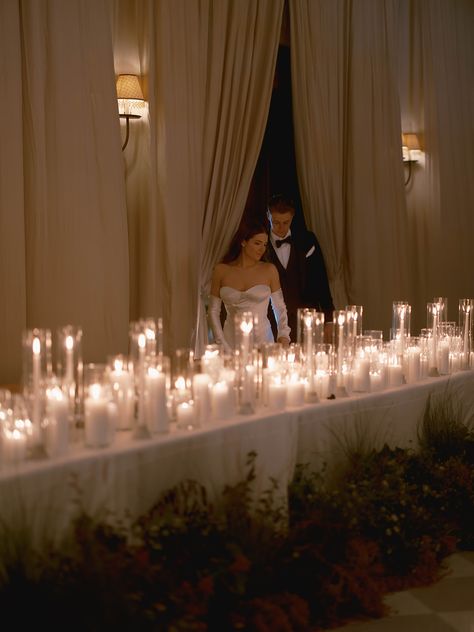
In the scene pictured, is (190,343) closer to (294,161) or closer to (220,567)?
(294,161)

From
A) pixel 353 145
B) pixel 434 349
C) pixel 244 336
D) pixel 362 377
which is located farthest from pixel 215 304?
pixel 353 145

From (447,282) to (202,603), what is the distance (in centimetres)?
644

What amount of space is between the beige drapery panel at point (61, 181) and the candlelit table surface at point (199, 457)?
1.99 m

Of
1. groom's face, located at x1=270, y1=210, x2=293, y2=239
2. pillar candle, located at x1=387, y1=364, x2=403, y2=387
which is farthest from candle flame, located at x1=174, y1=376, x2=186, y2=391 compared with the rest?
groom's face, located at x1=270, y1=210, x2=293, y2=239

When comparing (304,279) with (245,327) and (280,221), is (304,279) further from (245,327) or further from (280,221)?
(245,327)

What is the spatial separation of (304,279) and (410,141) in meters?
2.55

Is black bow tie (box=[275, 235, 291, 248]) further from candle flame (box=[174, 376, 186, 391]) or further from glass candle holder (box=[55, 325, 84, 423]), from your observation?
glass candle holder (box=[55, 325, 84, 423])

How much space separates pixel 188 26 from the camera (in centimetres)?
557

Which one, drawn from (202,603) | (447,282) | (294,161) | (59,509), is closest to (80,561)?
(59,509)

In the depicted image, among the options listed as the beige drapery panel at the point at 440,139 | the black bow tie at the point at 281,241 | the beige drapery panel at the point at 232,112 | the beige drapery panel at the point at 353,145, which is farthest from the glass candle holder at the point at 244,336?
the beige drapery panel at the point at 440,139

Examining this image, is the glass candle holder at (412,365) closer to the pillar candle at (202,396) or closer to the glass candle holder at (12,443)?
the pillar candle at (202,396)

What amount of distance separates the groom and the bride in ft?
1.60

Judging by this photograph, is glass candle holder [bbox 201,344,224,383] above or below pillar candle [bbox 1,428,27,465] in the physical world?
above

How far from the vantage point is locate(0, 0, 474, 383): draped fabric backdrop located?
470cm
